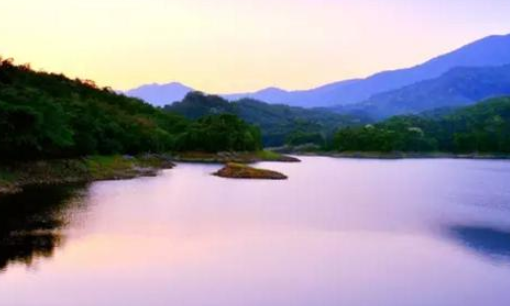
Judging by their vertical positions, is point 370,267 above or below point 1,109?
below

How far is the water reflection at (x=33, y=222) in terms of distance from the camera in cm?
2978

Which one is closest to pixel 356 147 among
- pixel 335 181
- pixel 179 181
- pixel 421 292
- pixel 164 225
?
pixel 335 181

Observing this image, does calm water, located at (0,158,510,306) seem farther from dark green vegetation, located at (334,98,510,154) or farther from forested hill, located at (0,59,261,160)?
dark green vegetation, located at (334,98,510,154)

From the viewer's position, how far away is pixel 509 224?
1870 inches

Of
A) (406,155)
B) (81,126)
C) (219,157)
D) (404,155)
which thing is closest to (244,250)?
(81,126)

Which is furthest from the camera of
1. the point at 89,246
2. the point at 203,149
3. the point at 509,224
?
the point at 203,149

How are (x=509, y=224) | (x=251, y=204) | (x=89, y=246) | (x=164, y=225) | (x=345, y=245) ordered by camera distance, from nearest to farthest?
1. (x=89, y=246)
2. (x=345, y=245)
3. (x=164, y=225)
4. (x=509, y=224)
5. (x=251, y=204)

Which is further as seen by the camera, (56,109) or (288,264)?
(56,109)

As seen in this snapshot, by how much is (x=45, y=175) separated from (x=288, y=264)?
135ft

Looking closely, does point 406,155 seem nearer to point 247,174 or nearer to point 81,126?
point 247,174

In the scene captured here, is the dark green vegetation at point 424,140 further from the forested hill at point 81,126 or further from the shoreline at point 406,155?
the forested hill at point 81,126

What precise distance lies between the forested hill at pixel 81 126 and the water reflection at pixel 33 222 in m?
7.38

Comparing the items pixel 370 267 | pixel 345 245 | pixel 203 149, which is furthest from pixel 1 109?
pixel 203 149

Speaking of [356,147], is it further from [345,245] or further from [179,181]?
[345,245]
